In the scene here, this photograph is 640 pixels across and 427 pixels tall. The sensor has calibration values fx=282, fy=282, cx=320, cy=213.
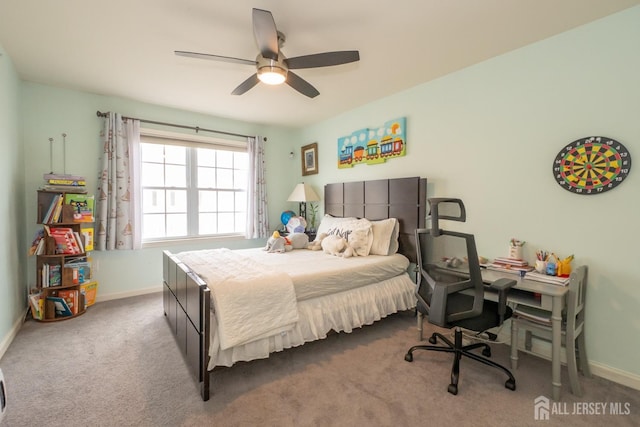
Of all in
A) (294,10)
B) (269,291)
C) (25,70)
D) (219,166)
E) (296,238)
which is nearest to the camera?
(294,10)

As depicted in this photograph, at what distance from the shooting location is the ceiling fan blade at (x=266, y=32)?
157 cm

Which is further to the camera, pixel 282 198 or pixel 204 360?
pixel 282 198

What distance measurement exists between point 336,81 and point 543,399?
10.1 ft

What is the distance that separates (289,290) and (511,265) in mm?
1797

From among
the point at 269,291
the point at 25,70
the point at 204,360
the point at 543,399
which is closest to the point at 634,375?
the point at 543,399

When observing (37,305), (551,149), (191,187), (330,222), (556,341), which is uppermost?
(551,149)

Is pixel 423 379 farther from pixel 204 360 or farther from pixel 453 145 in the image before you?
pixel 453 145

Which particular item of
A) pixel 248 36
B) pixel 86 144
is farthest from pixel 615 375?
pixel 86 144

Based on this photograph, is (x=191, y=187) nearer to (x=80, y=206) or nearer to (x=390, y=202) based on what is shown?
(x=80, y=206)

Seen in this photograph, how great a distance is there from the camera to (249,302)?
1910 millimetres

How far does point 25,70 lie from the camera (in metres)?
2.80

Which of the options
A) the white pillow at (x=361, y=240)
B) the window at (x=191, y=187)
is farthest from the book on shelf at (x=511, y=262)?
the window at (x=191, y=187)

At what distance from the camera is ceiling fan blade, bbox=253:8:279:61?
5.14ft

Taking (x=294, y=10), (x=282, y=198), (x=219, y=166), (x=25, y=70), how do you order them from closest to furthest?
A: 1. (x=294, y=10)
2. (x=25, y=70)
3. (x=219, y=166)
4. (x=282, y=198)
